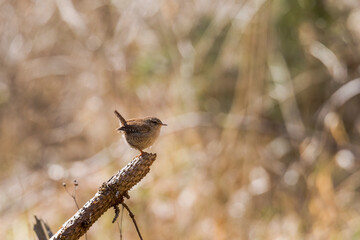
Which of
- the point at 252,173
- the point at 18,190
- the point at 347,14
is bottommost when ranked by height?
the point at 252,173

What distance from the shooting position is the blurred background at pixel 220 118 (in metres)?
3.86

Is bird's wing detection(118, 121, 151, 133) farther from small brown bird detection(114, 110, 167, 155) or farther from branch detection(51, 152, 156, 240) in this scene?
branch detection(51, 152, 156, 240)

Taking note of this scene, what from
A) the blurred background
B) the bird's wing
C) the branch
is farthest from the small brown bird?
the blurred background

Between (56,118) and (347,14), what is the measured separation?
3.02 meters

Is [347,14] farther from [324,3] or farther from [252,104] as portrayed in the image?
[252,104]

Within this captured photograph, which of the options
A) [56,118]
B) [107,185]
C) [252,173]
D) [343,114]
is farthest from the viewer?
[56,118]

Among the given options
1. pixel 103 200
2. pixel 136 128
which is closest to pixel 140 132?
pixel 136 128

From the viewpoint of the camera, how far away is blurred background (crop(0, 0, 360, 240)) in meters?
3.86

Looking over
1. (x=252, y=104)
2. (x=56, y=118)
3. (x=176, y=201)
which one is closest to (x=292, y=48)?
(x=252, y=104)

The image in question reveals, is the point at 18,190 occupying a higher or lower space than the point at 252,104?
higher

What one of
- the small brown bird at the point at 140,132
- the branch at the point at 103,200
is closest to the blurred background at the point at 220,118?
the small brown bird at the point at 140,132

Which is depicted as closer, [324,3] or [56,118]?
[324,3]

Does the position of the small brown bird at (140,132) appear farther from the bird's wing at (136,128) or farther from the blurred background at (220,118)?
the blurred background at (220,118)

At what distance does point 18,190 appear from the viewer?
4555 mm
